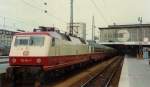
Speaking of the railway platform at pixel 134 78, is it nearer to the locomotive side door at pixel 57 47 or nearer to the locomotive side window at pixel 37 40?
the locomotive side door at pixel 57 47

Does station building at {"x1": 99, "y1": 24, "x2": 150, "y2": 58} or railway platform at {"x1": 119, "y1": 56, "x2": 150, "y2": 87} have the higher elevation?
station building at {"x1": 99, "y1": 24, "x2": 150, "y2": 58}

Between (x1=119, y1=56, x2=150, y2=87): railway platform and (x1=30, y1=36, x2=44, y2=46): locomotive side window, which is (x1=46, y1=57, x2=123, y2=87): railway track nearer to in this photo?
(x1=119, y1=56, x2=150, y2=87): railway platform

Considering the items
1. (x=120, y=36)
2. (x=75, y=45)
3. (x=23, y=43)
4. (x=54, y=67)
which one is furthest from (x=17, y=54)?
(x=120, y=36)

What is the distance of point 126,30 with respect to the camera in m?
123

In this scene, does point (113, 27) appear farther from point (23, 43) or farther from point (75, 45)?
point (23, 43)

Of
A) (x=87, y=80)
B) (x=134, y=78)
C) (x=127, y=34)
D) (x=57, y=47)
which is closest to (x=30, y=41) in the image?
(x=57, y=47)

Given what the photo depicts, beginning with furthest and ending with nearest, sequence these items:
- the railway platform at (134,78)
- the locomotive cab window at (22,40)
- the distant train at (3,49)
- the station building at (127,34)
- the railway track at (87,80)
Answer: the station building at (127,34) < the distant train at (3,49) < the railway track at (87,80) < the locomotive cab window at (22,40) < the railway platform at (134,78)

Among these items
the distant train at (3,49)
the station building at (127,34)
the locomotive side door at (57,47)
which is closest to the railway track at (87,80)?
the locomotive side door at (57,47)

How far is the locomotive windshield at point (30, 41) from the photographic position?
19234 millimetres

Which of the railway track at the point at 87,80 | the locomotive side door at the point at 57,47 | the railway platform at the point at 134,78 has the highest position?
the locomotive side door at the point at 57,47

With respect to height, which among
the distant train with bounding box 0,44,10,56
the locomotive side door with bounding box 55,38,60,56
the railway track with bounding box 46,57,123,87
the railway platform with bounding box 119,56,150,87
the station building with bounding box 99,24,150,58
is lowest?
the railway track with bounding box 46,57,123,87

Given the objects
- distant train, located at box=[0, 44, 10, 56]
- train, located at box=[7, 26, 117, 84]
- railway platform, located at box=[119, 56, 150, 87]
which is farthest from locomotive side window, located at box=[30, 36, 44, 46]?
distant train, located at box=[0, 44, 10, 56]

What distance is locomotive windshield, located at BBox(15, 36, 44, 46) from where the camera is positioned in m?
19.2

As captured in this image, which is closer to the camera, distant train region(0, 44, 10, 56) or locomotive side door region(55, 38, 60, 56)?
locomotive side door region(55, 38, 60, 56)
